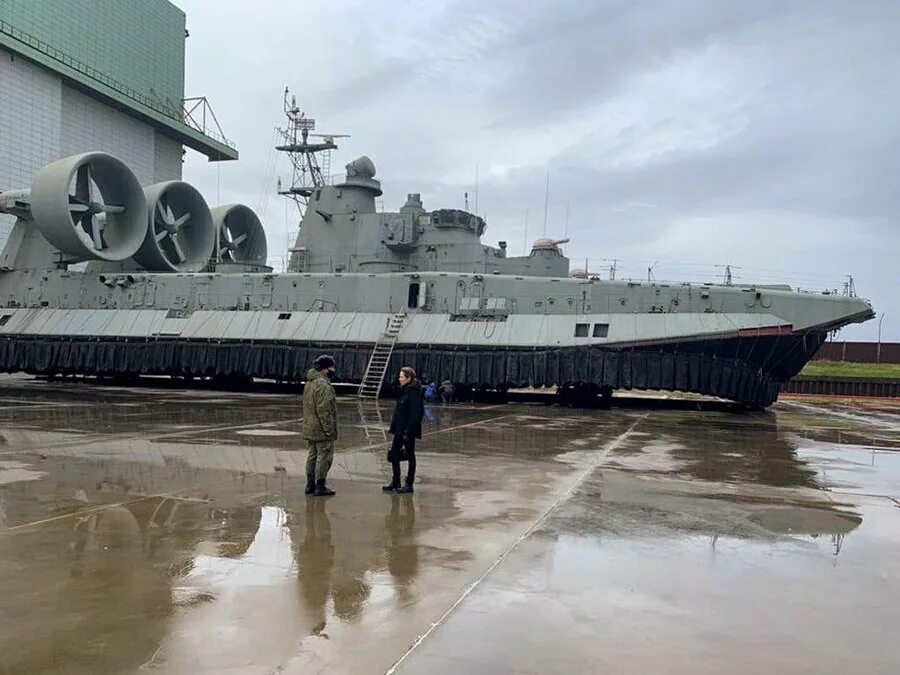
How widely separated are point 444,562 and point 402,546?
399mm

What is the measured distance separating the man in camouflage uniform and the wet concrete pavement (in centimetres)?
19

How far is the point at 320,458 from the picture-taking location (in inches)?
223

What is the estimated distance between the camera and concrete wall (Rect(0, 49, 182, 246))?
26.2 m

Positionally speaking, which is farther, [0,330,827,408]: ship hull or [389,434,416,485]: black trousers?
[0,330,827,408]: ship hull

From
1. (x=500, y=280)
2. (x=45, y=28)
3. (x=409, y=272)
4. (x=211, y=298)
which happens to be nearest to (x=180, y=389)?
(x=211, y=298)

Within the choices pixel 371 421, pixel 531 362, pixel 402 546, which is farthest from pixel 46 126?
pixel 402 546

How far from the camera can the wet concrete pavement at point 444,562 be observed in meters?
2.80

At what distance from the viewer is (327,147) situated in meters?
24.5

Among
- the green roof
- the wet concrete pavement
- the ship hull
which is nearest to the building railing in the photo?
the green roof

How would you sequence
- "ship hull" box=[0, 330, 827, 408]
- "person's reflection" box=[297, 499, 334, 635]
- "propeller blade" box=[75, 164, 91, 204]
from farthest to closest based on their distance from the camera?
"propeller blade" box=[75, 164, 91, 204], "ship hull" box=[0, 330, 827, 408], "person's reflection" box=[297, 499, 334, 635]

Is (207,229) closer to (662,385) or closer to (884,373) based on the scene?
(662,385)

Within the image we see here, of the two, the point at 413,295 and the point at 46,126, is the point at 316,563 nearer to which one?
the point at 413,295

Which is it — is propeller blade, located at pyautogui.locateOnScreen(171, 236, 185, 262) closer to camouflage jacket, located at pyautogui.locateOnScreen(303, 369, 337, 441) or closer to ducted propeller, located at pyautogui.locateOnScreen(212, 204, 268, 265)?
ducted propeller, located at pyautogui.locateOnScreen(212, 204, 268, 265)

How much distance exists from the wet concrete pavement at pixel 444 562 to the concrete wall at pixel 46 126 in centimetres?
2261
